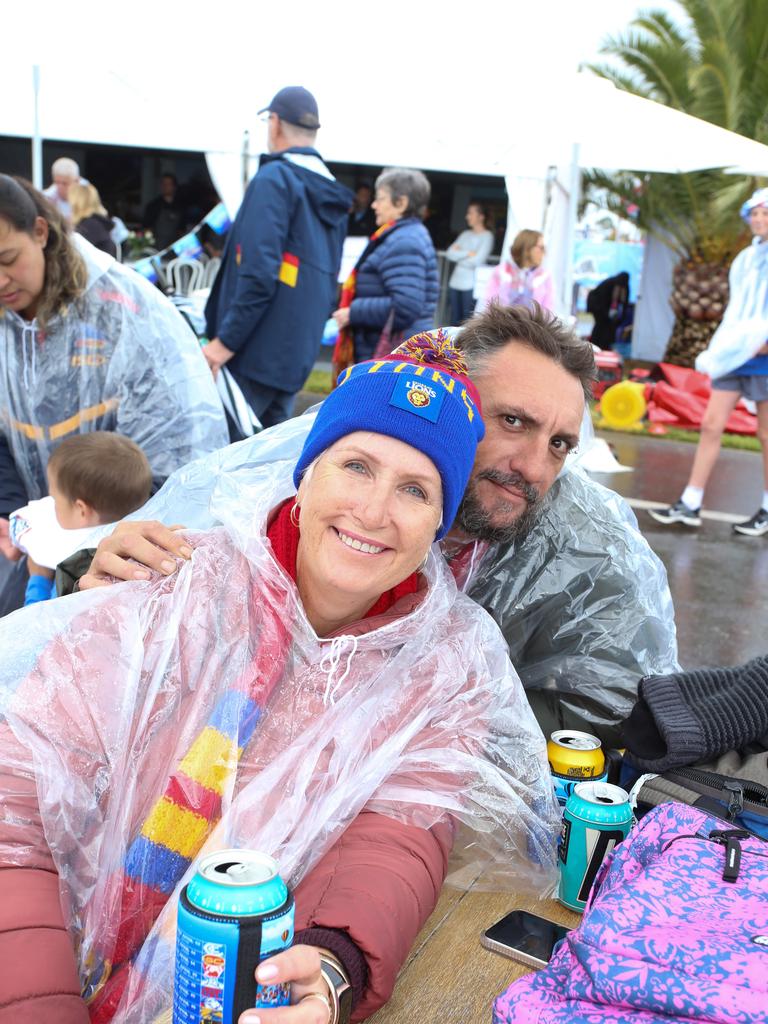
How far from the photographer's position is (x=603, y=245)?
52.3 feet

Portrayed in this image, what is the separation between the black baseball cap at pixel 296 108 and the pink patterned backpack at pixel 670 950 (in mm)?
3777

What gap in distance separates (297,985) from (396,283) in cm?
480

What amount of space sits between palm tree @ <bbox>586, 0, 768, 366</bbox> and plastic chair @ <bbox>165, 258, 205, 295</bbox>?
23.3 feet

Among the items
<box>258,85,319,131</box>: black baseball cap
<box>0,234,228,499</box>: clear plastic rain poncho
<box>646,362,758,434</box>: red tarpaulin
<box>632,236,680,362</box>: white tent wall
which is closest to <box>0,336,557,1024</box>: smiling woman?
<box>0,234,228,499</box>: clear plastic rain poncho

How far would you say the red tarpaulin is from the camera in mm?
10719

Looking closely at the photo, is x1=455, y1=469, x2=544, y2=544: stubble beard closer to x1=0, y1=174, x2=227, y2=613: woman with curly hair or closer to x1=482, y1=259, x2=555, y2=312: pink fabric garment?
x1=0, y1=174, x2=227, y2=613: woman with curly hair

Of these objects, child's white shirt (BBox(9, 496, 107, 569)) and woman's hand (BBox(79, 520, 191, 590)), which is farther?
child's white shirt (BBox(9, 496, 107, 569))

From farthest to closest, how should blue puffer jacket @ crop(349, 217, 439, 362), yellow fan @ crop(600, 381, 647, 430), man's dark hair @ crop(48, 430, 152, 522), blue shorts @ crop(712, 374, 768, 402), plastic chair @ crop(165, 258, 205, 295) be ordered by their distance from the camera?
1. yellow fan @ crop(600, 381, 647, 430)
2. plastic chair @ crop(165, 258, 205, 295)
3. blue shorts @ crop(712, 374, 768, 402)
4. blue puffer jacket @ crop(349, 217, 439, 362)
5. man's dark hair @ crop(48, 430, 152, 522)

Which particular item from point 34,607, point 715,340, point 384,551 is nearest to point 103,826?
point 34,607

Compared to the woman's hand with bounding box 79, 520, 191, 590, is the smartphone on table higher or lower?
lower

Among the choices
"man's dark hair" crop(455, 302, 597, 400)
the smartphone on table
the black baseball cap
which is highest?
the black baseball cap

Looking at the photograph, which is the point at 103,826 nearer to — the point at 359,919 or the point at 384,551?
the point at 359,919

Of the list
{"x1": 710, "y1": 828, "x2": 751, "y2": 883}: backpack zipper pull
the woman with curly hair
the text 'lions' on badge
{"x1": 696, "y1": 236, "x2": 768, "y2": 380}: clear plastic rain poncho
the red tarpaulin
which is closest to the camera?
{"x1": 710, "y1": 828, "x2": 751, "y2": 883}: backpack zipper pull

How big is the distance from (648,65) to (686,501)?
33.2 feet
